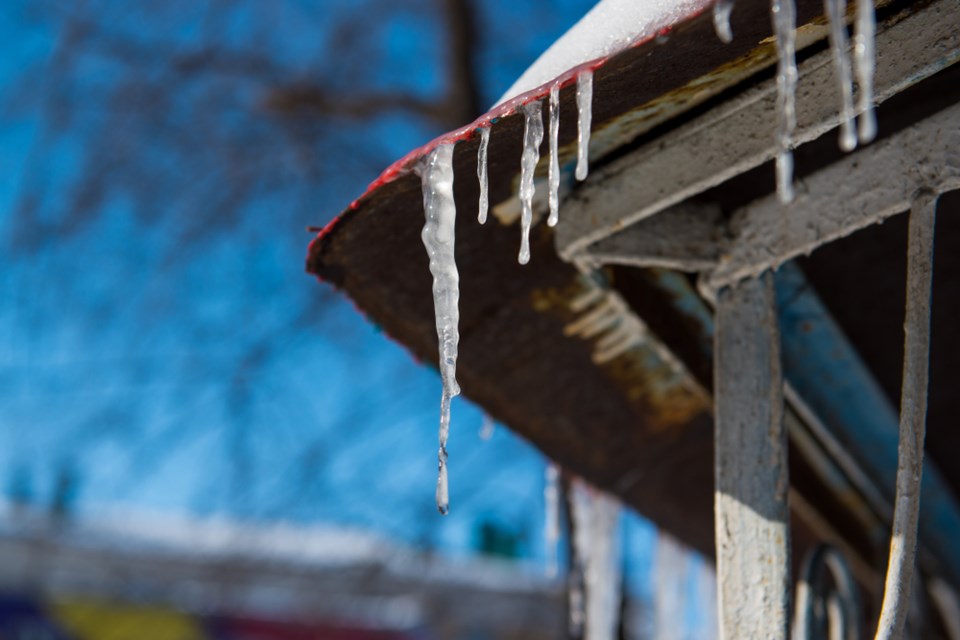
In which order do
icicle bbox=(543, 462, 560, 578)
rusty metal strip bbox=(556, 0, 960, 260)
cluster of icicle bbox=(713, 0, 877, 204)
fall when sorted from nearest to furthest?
Answer: 1. cluster of icicle bbox=(713, 0, 877, 204)
2. rusty metal strip bbox=(556, 0, 960, 260)
3. icicle bbox=(543, 462, 560, 578)

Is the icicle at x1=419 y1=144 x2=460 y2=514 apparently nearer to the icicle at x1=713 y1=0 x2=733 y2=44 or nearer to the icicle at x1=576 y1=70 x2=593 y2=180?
the icicle at x1=576 y1=70 x2=593 y2=180

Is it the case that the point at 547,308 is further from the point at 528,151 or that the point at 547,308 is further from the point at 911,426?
the point at 911,426

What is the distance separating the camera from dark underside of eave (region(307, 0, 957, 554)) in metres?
1.48

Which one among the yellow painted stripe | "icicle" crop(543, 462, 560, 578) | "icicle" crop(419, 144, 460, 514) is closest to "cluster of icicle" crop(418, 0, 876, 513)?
"icicle" crop(419, 144, 460, 514)

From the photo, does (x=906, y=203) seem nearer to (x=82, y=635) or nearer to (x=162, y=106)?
(x=162, y=106)

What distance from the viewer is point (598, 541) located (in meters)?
3.26

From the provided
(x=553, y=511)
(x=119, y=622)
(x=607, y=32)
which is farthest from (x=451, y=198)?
(x=119, y=622)

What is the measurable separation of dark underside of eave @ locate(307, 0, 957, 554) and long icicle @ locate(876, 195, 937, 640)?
0.42 metres

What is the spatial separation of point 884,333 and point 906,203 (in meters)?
0.82

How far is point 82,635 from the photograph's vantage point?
9820 millimetres

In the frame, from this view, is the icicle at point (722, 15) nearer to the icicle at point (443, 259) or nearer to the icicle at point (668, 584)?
the icicle at point (443, 259)

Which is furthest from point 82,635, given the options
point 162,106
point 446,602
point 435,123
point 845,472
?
point 845,472

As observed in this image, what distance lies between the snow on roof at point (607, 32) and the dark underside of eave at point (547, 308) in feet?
0.09

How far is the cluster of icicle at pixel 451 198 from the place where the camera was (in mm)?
1446
